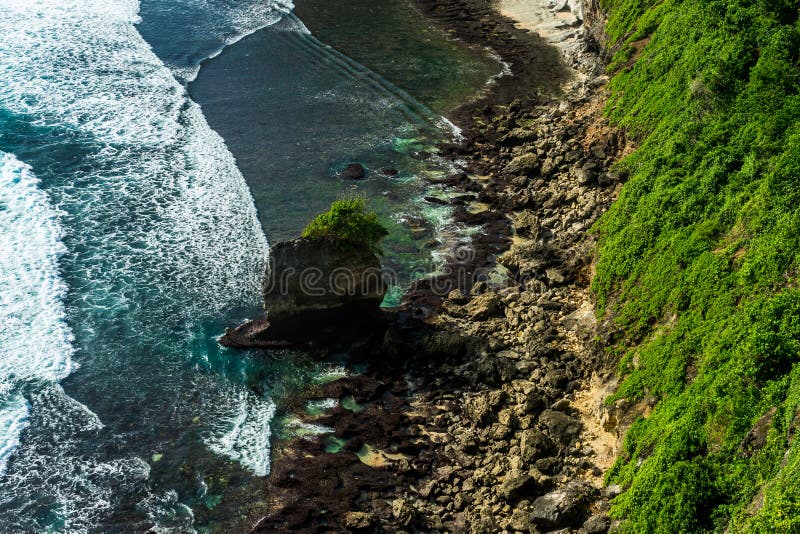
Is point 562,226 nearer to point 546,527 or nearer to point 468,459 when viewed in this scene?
point 468,459

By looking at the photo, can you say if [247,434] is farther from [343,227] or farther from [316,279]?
[343,227]

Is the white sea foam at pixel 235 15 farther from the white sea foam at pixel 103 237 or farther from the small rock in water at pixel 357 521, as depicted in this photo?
the small rock in water at pixel 357 521

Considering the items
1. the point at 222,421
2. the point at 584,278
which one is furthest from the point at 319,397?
the point at 584,278

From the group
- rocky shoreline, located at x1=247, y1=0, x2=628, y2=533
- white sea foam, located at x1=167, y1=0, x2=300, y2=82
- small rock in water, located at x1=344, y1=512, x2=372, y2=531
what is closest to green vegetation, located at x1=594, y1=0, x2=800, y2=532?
rocky shoreline, located at x1=247, y1=0, x2=628, y2=533

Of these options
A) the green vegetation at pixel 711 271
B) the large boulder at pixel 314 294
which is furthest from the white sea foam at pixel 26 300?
the green vegetation at pixel 711 271

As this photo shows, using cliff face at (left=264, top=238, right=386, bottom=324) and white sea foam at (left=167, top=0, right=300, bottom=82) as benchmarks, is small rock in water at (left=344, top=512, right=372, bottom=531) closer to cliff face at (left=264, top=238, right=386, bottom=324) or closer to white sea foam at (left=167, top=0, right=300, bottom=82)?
cliff face at (left=264, top=238, right=386, bottom=324)
